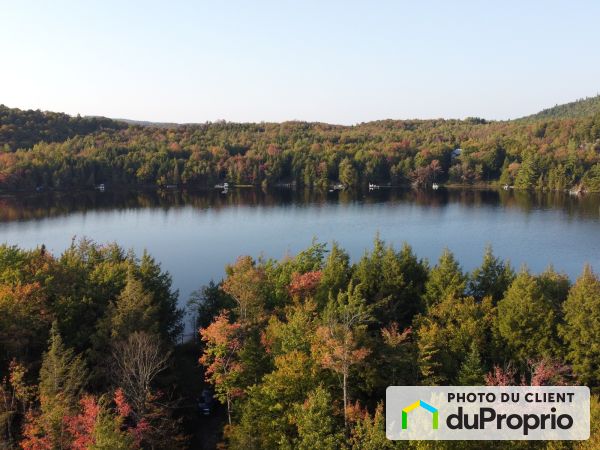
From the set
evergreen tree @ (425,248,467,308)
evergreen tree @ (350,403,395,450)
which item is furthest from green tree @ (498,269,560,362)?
evergreen tree @ (350,403,395,450)

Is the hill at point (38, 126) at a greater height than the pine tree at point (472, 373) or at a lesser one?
greater

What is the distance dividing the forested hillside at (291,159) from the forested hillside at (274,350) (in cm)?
8628

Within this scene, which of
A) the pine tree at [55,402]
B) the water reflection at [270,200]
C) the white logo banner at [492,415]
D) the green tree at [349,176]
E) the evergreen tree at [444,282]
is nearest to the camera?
the white logo banner at [492,415]

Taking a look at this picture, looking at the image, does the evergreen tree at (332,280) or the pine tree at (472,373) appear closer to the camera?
the pine tree at (472,373)

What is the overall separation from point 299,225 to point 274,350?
4928 cm

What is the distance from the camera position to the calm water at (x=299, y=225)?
168ft

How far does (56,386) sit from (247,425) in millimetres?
6675

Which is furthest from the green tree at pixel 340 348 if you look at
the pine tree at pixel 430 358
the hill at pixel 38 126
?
the hill at pixel 38 126

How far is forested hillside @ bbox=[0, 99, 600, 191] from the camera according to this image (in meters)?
106

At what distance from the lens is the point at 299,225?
68.9m

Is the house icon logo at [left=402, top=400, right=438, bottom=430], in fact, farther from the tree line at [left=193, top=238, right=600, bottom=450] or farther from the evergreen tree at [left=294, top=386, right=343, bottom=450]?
the evergreen tree at [left=294, top=386, right=343, bottom=450]

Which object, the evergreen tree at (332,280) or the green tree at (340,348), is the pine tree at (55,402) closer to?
the green tree at (340,348)

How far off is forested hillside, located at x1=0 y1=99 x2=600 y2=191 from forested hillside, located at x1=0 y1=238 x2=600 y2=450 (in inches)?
3397

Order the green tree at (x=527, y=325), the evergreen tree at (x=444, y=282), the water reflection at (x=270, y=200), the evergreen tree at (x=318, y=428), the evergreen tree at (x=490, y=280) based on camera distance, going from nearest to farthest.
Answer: the evergreen tree at (x=318, y=428) < the green tree at (x=527, y=325) < the evergreen tree at (x=444, y=282) < the evergreen tree at (x=490, y=280) < the water reflection at (x=270, y=200)
